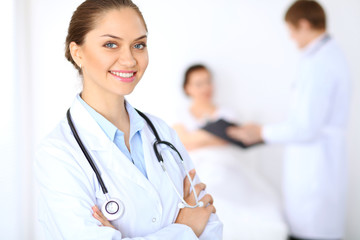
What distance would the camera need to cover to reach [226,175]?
2383 mm

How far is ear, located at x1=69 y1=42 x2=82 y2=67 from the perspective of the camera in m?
1.01

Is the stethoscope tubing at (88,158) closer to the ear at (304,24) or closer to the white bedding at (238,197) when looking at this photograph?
the white bedding at (238,197)

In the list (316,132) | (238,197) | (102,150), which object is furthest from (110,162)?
(316,132)

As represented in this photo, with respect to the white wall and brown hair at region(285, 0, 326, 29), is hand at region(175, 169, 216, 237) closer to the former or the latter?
the white wall

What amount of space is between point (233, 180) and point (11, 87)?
54.1 inches

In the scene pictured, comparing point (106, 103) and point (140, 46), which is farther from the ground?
point (140, 46)

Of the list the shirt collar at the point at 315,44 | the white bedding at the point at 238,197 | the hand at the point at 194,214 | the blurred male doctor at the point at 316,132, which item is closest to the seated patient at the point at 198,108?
the white bedding at the point at 238,197

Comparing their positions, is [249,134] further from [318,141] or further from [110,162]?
[110,162]

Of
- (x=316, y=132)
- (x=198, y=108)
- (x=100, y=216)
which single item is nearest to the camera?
(x=100, y=216)

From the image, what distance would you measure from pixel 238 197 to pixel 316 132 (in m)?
0.56

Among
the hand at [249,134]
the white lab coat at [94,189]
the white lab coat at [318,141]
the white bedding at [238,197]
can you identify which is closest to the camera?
the white lab coat at [94,189]

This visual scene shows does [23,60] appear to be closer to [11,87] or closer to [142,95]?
[11,87]

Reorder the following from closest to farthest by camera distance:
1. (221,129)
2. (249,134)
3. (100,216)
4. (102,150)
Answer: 1. (100,216)
2. (102,150)
3. (249,134)
4. (221,129)

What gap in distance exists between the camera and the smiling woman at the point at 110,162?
0.90 m
